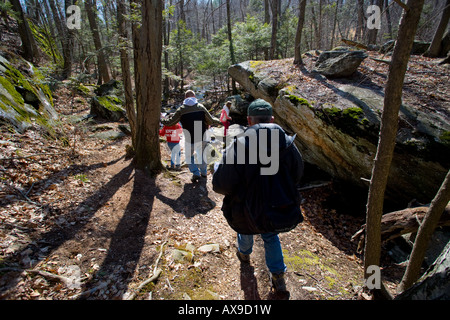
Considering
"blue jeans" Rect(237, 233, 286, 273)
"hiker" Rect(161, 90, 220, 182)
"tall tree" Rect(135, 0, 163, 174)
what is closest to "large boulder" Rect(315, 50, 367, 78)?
"hiker" Rect(161, 90, 220, 182)

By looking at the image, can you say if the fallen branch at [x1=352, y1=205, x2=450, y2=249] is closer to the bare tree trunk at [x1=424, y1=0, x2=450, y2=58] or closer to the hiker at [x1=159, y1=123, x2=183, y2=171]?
the hiker at [x1=159, y1=123, x2=183, y2=171]

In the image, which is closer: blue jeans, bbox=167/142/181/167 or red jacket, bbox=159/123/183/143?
red jacket, bbox=159/123/183/143

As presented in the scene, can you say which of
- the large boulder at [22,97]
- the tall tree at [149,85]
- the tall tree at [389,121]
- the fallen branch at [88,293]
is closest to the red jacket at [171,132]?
the tall tree at [149,85]

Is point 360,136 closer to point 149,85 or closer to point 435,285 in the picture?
point 435,285

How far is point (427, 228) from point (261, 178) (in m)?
2.37

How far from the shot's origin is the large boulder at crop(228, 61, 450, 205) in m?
5.11

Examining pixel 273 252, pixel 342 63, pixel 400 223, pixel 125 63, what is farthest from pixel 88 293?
pixel 342 63

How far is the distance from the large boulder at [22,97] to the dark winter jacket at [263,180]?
203 inches

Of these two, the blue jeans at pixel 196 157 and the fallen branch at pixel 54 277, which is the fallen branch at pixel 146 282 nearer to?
the fallen branch at pixel 54 277

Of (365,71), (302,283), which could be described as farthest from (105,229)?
(365,71)

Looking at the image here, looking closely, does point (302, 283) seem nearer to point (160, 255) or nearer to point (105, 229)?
point (160, 255)

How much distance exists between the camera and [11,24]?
12266 millimetres

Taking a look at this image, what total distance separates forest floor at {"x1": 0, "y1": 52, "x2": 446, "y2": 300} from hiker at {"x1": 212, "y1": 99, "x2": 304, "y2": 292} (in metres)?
1.21
